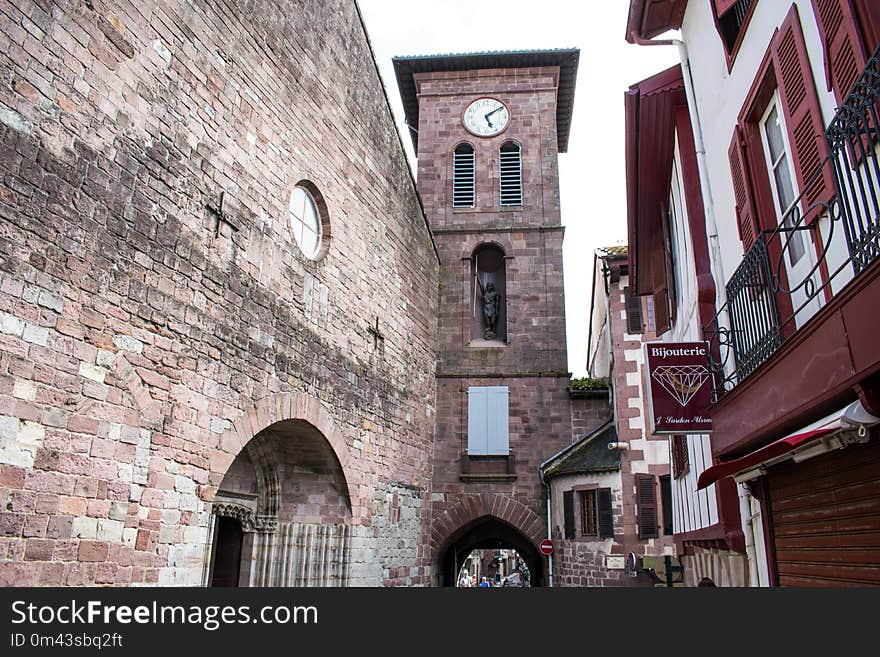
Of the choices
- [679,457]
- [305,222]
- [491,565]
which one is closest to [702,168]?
[679,457]

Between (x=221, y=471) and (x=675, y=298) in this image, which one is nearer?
(x=221, y=471)

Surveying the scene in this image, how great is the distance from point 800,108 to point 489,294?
12516 millimetres

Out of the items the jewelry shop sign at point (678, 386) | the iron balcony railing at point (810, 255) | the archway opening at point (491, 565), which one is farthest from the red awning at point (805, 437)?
the archway opening at point (491, 565)

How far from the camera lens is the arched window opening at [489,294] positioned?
52.6 ft

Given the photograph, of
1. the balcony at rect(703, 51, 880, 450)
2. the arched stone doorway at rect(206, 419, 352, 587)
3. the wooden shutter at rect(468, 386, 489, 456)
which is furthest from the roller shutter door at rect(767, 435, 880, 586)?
the wooden shutter at rect(468, 386, 489, 456)

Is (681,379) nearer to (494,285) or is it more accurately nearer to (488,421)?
(488,421)

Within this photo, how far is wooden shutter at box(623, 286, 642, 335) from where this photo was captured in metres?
13.7

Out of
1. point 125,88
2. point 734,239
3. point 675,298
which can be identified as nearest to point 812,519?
point 734,239

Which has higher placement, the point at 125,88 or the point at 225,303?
the point at 125,88

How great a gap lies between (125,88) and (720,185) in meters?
5.30

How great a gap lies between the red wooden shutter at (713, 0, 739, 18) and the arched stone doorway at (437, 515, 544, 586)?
36.9 feet

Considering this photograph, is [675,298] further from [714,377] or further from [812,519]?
[812,519]

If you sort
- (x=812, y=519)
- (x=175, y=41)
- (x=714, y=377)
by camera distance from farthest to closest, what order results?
(x=175, y=41) → (x=714, y=377) → (x=812, y=519)

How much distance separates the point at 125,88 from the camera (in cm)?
616
